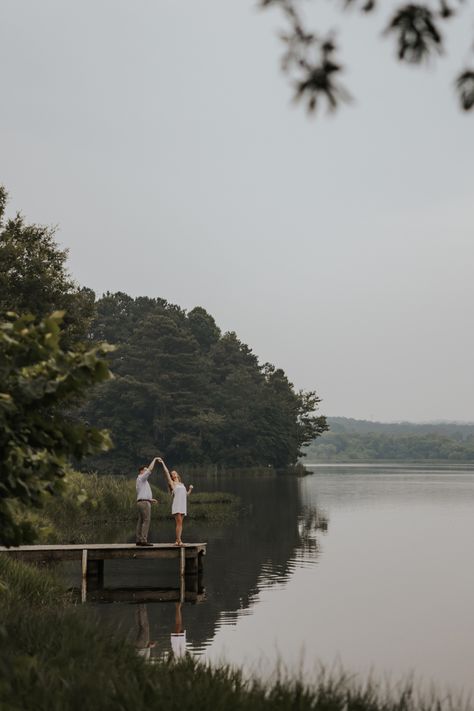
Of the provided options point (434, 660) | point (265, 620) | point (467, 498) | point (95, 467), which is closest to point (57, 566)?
point (265, 620)

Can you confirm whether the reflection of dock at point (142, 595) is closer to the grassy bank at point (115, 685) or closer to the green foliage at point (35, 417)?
the grassy bank at point (115, 685)

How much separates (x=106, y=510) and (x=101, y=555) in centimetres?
1610

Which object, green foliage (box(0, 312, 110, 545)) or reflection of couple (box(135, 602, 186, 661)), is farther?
reflection of couple (box(135, 602, 186, 661))

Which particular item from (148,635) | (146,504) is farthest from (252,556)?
(148,635)

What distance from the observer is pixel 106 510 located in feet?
131

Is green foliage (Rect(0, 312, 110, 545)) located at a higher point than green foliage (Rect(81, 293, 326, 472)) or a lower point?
lower

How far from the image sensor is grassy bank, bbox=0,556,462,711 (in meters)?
8.20

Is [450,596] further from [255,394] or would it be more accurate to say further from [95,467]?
[255,394]

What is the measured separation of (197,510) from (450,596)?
21804 mm

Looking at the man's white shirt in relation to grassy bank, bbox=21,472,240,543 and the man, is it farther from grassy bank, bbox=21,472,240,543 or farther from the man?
grassy bank, bbox=21,472,240,543

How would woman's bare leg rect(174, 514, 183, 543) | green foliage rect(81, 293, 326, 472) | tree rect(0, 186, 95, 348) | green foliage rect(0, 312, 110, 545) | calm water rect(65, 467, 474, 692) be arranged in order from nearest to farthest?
green foliage rect(0, 312, 110, 545), calm water rect(65, 467, 474, 692), woman's bare leg rect(174, 514, 183, 543), tree rect(0, 186, 95, 348), green foliage rect(81, 293, 326, 472)

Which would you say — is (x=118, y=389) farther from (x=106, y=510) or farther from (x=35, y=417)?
(x=35, y=417)

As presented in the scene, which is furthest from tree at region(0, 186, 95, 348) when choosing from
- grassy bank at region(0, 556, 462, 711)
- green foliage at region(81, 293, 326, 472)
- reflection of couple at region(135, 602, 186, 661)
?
green foliage at region(81, 293, 326, 472)

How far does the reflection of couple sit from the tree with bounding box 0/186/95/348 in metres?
22.8
